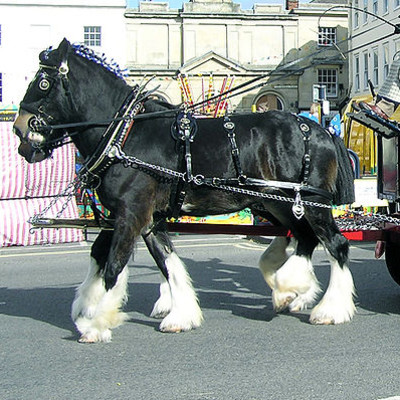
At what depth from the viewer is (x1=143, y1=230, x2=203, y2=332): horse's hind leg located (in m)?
5.39

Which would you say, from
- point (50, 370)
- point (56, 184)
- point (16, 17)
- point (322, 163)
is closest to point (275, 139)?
point (322, 163)

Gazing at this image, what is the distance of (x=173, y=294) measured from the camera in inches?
218

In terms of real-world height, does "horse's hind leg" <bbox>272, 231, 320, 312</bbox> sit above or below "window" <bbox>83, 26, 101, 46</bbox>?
below

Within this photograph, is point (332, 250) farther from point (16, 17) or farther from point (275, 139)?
point (16, 17)

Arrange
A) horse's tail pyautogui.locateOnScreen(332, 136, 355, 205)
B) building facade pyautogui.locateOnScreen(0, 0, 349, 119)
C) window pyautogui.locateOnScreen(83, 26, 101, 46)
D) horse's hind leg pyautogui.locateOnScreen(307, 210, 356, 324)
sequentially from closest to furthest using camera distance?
horse's hind leg pyautogui.locateOnScreen(307, 210, 356, 324) < horse's tail pyautogui.locateOnScreen(332, 136, 355, 205) < building facade pyautogui.locateOnScreen(0, 0, 349, 119) < window pyautogui.locateOnScreen(83, 26, 101, 46)

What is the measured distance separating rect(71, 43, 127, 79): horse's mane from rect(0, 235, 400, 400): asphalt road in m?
2.29

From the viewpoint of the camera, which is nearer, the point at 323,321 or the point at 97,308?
the point at 97,308

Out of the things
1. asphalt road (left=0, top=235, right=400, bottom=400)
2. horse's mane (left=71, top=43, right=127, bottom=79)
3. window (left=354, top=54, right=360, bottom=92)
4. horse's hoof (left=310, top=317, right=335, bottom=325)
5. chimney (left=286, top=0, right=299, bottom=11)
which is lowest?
asphalt road (left=0, top=235, right=400, bottom=400)

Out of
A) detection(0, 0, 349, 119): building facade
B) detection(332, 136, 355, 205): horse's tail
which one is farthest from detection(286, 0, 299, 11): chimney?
detection(332, 136, 355, 205): horse's tail

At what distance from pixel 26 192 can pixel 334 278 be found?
8.07 meters

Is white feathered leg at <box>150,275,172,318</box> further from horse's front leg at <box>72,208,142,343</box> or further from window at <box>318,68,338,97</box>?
window at <box>318,68,338,97</box>

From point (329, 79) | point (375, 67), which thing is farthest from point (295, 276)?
point (329, 79)

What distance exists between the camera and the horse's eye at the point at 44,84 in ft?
17.2

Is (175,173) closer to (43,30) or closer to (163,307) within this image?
(163,307)
